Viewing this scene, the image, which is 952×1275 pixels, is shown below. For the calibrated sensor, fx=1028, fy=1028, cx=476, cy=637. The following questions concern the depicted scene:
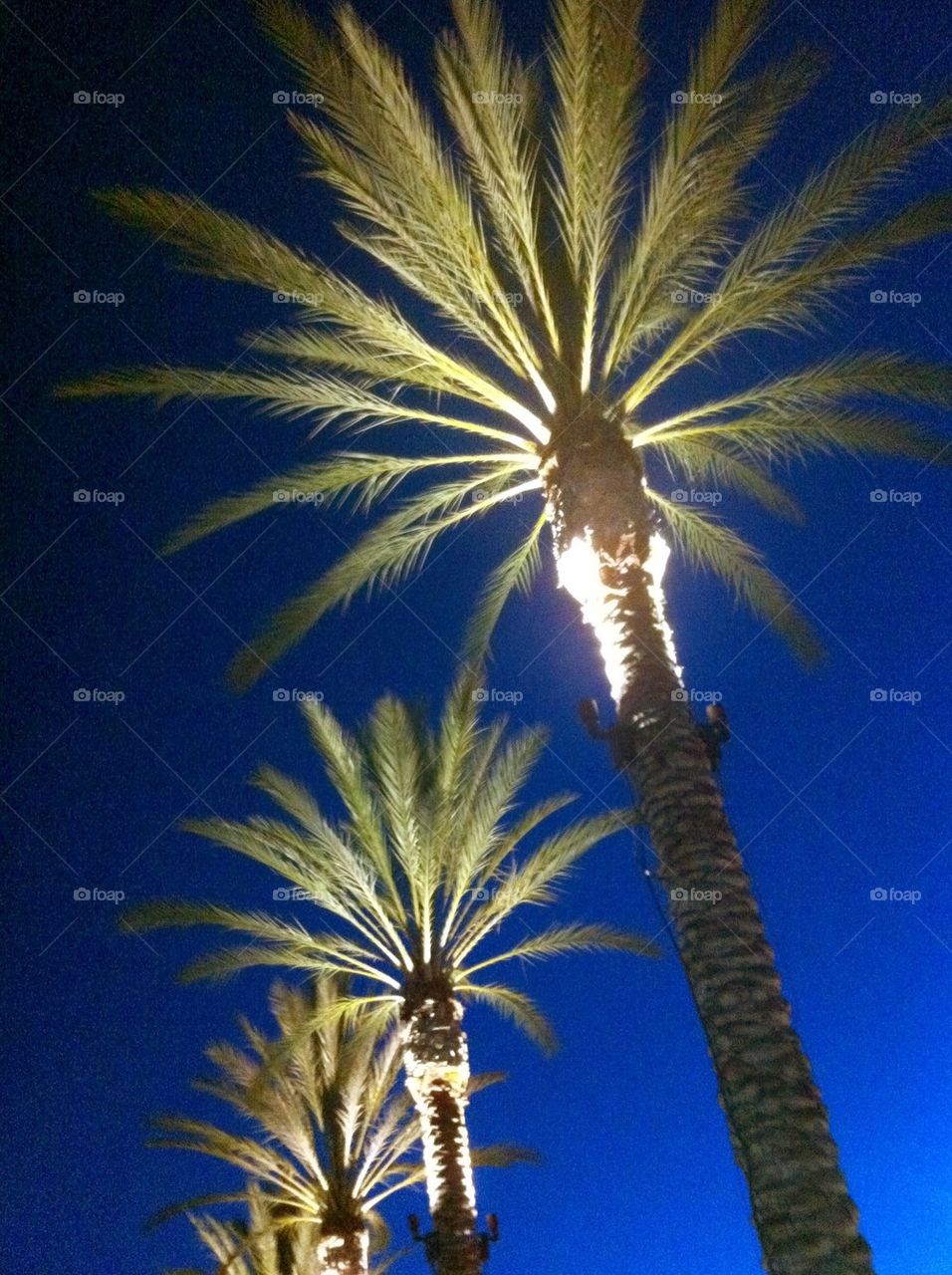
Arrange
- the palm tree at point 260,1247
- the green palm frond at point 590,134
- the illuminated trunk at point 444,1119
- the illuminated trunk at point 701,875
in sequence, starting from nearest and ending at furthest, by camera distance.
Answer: the illuminated trunk at point 701,875, the green palm frond at point 590,134, the illuminated trunk at point 444,1119, the palm tree at point 260,1247

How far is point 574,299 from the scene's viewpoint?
8578 millimetres

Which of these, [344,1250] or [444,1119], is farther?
[344,1250]

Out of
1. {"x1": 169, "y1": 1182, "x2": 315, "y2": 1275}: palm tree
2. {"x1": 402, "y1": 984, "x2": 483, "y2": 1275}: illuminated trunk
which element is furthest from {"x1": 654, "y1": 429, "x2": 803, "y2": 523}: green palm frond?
{"x1": 169, "y1": 1182, "x2": 315, "y2": 1275}: palm tree

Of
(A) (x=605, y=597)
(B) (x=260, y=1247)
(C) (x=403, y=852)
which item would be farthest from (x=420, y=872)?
(B) (x=260, y=1247)

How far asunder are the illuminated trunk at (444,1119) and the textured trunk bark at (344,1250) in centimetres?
359

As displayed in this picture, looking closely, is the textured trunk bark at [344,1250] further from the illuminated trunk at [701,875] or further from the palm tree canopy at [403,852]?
the illuminated trunk at [701,875]

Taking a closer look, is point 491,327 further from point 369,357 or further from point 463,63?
point 463,63

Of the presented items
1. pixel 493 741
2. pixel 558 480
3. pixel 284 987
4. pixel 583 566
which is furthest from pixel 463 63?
pixel 284 987

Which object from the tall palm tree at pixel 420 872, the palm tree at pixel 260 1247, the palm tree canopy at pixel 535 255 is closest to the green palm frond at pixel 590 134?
the palm tree canopy at pixel 535 255

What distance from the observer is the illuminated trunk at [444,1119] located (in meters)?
10.5

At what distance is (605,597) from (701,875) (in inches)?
89.7

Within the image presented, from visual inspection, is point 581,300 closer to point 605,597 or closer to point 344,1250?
point 605,597

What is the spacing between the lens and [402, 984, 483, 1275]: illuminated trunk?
34.6 feet

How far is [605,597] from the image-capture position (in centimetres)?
756
